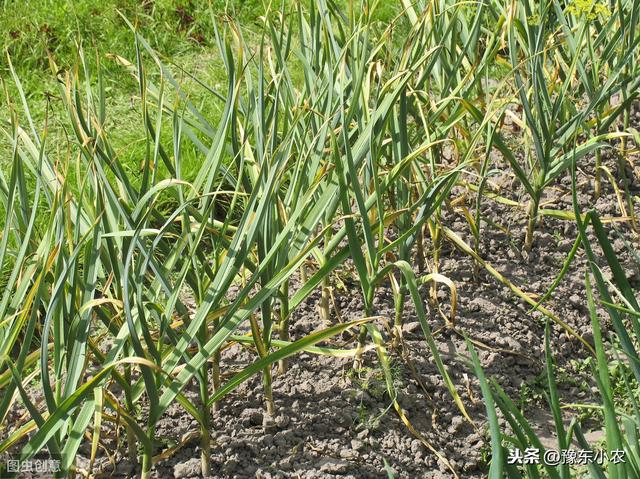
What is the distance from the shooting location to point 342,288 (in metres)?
2.71

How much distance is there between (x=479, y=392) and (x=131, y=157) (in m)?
1.58

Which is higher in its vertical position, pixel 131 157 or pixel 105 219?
pixel 105 219

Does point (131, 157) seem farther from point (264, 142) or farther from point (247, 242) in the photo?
point (247, 242)

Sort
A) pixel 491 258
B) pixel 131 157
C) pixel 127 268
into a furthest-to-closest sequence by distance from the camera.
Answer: pixel 131 157, pixel 491 258, pixel 127 268

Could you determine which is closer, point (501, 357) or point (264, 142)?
point (264, 142)

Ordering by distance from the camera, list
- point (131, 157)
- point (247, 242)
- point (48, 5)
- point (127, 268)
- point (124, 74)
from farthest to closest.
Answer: point (48, 5) < point (124, 74) < point (131, 157) < point (247, 242) < point (127, 268)

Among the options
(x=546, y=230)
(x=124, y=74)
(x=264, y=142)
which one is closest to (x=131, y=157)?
(x=124, y=74)

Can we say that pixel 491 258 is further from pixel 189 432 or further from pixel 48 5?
pixel 48 5

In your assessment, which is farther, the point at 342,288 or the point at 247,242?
the point at 342,288

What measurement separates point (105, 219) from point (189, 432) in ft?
1.70

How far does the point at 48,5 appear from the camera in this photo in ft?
14.5

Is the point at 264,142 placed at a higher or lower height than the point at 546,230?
higher

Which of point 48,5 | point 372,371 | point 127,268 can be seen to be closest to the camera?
point 127,268

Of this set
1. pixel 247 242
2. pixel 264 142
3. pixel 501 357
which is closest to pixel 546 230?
pixel 501 357
